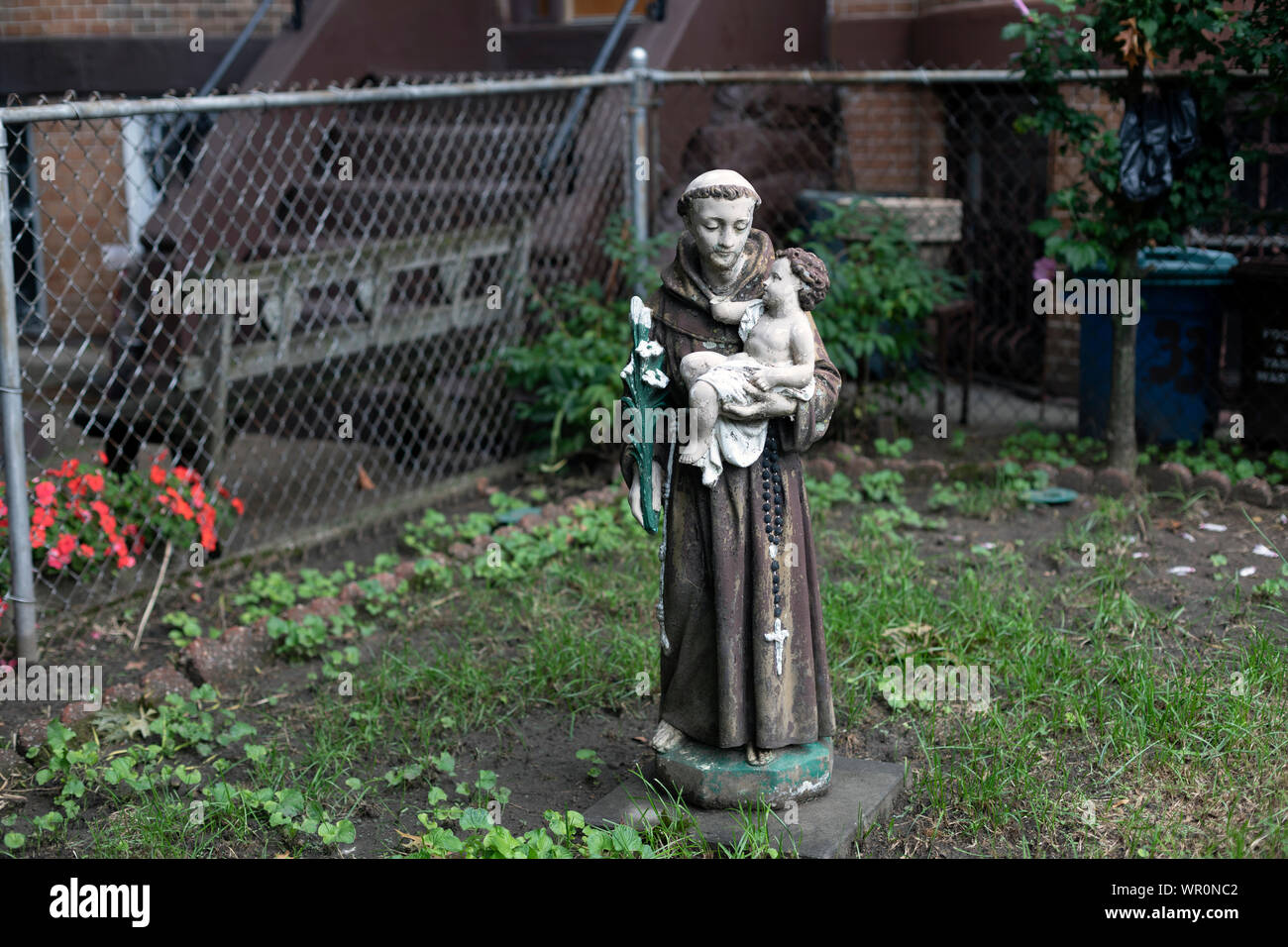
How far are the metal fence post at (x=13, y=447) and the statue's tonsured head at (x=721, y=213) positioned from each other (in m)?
2.61

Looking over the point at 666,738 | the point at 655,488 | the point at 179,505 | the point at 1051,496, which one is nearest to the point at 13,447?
the point at 179,505

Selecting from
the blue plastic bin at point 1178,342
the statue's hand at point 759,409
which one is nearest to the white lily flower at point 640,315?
the statue's hand at point 759,409

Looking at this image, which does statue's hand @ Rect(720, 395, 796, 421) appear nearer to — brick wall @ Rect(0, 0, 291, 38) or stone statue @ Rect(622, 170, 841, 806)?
stone statue @ Rect(622, 170, 841, 806)

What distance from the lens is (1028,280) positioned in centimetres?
900

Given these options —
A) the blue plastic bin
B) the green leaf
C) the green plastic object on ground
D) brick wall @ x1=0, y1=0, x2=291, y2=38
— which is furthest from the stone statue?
brick wall @ x1=0, y1=0, x2=291, y2=38

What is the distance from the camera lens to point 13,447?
15.9 ft

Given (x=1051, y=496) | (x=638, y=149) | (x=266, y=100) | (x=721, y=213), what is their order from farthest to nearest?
(x=638, y=149) < (x=1051, y=496) < (x=266, y=100) < (x=721, y=213)

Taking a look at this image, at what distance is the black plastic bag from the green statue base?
152 inches

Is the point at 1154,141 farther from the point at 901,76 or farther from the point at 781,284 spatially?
the point at 781,284

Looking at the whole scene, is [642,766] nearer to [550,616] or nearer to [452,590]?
[550,616]

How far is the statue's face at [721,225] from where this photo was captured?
3547 millimetres

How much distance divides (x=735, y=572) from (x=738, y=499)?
0.64ft

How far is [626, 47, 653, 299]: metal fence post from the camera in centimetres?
750

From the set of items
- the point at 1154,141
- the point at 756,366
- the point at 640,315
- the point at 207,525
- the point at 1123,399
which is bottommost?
the point at 207,525
